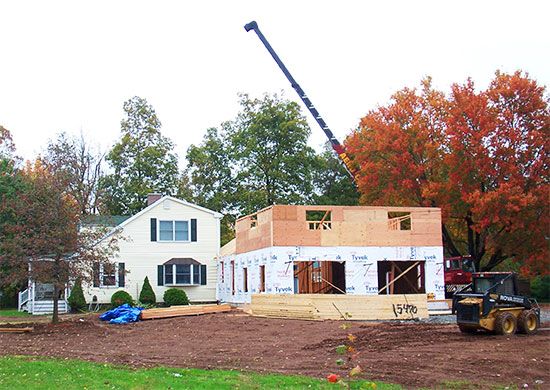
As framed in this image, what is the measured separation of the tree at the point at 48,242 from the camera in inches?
903

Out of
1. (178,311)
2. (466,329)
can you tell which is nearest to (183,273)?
(178,311)

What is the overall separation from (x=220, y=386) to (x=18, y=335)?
12.6 meters

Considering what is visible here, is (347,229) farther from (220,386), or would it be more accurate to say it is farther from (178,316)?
(220,386)

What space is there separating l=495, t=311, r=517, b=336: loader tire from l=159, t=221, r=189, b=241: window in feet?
75.6

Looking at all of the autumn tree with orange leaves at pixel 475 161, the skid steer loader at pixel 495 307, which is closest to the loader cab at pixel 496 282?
the skid steer loader at pixel 495 307

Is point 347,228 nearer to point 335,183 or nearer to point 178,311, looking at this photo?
point 178,311

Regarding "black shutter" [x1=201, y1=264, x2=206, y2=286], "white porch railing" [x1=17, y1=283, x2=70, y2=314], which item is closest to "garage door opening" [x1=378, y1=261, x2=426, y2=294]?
"black shutter" [x1=201, y1=264, x2=206, y2=286]

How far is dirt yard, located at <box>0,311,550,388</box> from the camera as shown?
42.4 ft

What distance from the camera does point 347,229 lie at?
30.1 m

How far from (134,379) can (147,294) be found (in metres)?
26.1

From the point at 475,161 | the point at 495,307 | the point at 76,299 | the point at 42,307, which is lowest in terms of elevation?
the point at 42,307

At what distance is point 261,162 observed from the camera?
164ft

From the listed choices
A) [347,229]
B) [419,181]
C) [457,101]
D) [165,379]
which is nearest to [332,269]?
[347,229]

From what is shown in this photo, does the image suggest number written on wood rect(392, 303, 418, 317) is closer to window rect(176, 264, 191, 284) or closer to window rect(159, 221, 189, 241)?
window rect(176, 264, 191, 284)
